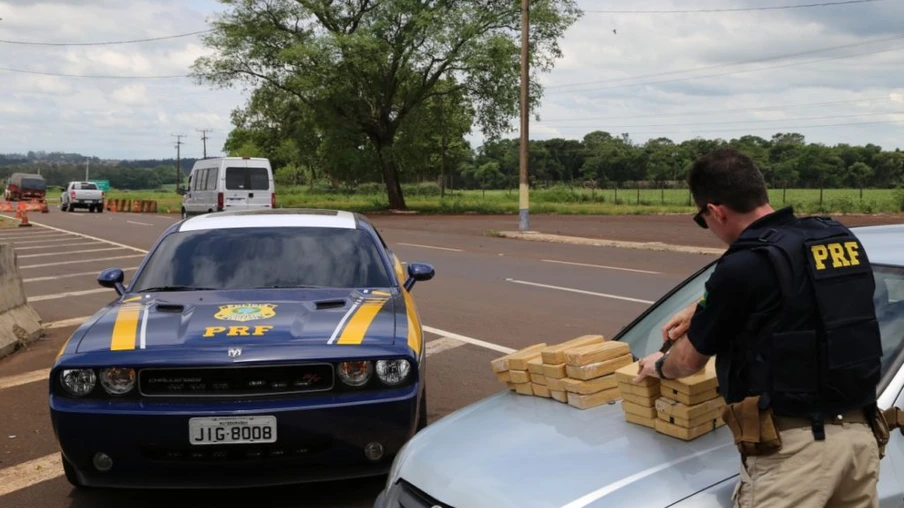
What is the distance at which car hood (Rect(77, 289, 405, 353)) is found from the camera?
4258mm

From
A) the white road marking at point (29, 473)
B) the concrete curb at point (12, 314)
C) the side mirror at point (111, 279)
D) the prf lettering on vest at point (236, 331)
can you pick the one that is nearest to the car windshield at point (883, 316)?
the prf lettering on vest at point (236, 331)

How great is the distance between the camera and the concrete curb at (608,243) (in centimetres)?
1889

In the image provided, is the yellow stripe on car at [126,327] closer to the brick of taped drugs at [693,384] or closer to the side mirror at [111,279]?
the side mirror at [111,279]

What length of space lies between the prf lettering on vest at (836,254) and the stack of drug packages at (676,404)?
0.60 m

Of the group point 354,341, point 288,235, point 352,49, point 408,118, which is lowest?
point 354,341

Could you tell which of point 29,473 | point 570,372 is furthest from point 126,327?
point 570,372

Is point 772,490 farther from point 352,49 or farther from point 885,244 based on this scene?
point 352,49

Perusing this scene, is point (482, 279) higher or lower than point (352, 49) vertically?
lower

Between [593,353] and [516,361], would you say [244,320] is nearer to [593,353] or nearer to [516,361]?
[516,361]

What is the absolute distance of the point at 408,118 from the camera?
1656 inches

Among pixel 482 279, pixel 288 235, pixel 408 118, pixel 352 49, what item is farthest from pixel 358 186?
pixel 288 235

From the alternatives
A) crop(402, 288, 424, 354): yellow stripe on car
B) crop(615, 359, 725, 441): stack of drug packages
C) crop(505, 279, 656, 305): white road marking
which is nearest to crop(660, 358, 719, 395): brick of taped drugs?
crop(615, 359, 725, 441): stack of drug packages

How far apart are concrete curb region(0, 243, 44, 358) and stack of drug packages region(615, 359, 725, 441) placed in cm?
686

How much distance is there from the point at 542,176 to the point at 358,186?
35666mm
